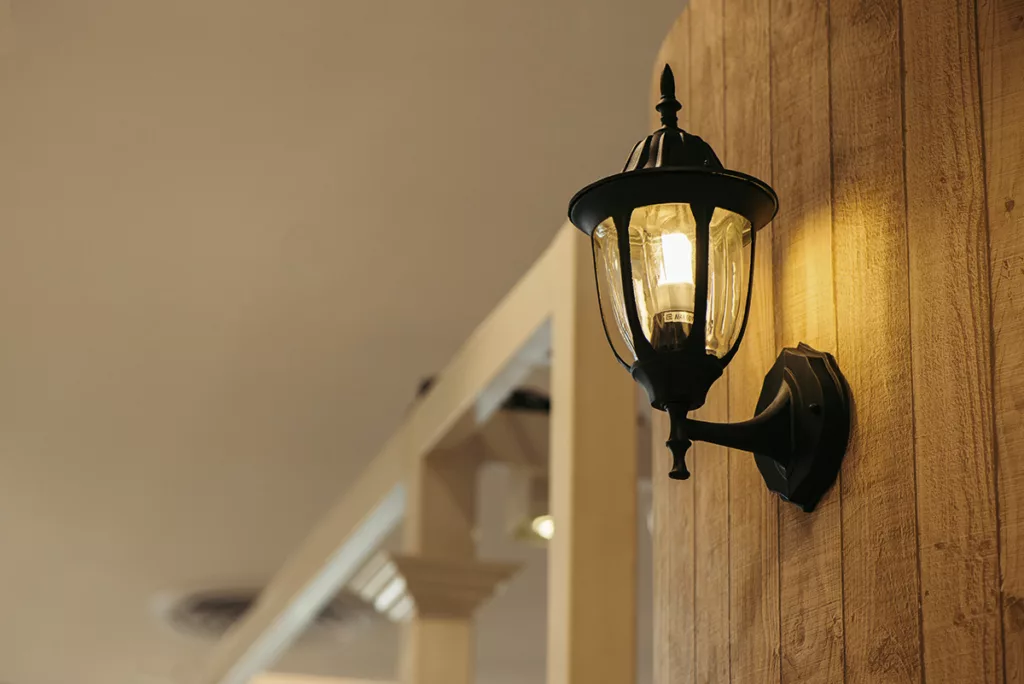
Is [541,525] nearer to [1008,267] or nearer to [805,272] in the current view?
[805,272]

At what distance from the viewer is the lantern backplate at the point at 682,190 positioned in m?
1.40

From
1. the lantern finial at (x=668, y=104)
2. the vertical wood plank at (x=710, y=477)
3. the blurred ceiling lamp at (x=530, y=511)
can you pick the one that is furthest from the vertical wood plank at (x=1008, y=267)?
the blurred ceiling lamp at (x=530, y=511)

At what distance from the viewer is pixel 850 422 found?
146cm

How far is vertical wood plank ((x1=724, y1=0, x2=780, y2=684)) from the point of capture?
1576 mm

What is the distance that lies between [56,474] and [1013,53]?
17.2 ft

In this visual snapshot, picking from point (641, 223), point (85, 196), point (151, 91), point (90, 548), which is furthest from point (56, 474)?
point (641, 223)

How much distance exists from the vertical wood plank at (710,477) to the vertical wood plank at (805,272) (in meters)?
0.15

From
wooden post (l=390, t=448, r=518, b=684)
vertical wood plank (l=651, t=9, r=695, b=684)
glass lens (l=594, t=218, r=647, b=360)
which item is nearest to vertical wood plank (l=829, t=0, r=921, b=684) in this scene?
glass lens (l=594, t=218, r=647, b=360)

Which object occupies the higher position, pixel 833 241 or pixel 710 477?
pixel 833 241

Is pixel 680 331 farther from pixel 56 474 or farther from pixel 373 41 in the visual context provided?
pixel 56 474

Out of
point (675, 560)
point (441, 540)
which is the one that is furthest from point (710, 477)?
point (441, 540)

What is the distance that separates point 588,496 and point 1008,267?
1320 millimetres

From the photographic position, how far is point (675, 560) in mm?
1834

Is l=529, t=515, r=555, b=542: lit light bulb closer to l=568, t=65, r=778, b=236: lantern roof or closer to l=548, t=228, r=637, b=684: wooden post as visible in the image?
l=548, t=228, r=637, b=684: wooden post
